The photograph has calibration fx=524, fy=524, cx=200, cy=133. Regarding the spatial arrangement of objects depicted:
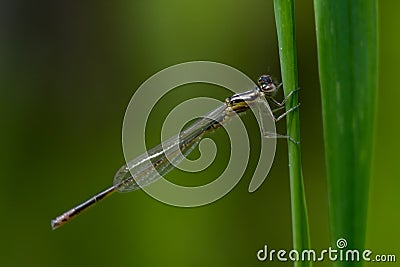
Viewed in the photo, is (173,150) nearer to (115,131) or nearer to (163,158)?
(163,158)

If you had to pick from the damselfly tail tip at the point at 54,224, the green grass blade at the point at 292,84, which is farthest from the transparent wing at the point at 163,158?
the green grass blade at the point at 292,84

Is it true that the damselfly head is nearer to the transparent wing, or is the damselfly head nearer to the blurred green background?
the transparent wing

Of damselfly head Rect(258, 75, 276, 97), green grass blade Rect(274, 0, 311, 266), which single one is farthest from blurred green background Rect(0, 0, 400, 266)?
green grass blade Rect(274, 0, 311, 266)

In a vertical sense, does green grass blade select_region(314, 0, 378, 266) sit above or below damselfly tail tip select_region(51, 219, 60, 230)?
below

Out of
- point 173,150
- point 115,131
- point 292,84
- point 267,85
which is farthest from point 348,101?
point 115,131

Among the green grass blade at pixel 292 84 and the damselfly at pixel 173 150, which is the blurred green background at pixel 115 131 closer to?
the damselfly at pixel 173 150

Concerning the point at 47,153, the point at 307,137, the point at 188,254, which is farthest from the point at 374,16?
the point at 47,153
